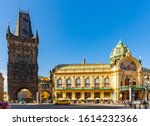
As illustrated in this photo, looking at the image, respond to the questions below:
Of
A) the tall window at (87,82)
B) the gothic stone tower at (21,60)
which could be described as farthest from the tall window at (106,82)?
the gothic stone tower at (21,60)

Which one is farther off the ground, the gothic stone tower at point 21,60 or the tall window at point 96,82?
the gothic stone tower at point 21,60

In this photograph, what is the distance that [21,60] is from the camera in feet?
249

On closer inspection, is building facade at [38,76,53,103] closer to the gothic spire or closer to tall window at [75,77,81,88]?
tall window at [75,77,81,88]

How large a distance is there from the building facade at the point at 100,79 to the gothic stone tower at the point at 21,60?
7539 mm

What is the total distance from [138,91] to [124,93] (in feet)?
13.2

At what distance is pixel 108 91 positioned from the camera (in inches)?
2879

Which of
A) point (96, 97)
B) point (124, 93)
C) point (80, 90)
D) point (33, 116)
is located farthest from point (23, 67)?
point (33, 116)

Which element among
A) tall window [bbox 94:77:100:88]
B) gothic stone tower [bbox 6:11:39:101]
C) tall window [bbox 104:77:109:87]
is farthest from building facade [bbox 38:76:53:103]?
tall window [bbox 104:77:109:87]

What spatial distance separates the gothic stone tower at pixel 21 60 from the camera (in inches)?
2795

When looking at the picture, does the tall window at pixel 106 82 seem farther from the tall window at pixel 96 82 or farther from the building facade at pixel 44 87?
the building facade at pixel 44 87

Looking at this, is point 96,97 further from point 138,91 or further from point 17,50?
point 17,50

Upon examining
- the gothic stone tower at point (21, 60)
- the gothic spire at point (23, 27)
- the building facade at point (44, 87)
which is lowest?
the building facade at point (44, 87)

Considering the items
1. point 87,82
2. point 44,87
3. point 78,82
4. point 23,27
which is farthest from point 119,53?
point 23,27

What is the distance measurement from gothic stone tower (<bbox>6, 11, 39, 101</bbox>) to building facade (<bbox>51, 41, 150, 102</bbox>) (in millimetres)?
7539
